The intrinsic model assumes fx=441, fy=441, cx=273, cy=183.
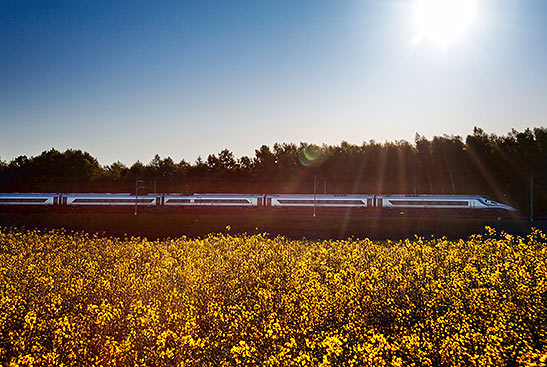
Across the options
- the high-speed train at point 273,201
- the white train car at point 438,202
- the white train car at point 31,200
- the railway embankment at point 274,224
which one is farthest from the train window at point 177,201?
the white train car at point 438,202

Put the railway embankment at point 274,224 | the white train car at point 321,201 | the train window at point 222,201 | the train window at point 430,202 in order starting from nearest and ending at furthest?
the railway embankment at point 274,224, the train window at point 430,202, the white train car at point 321,201, the train window at point 222,201

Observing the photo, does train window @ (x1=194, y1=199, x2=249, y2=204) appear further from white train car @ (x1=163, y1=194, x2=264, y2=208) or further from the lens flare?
the lens flare

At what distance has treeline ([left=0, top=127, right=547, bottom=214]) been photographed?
51.5 metres

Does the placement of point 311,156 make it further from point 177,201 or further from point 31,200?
point 31,200

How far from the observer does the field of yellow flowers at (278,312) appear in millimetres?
6242

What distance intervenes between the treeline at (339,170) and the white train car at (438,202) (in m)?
6.66

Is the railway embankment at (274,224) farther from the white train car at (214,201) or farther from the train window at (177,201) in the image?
the train window at (177,201)

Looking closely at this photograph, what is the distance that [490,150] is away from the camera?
174ft

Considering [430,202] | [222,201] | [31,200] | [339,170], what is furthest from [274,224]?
[31,200]

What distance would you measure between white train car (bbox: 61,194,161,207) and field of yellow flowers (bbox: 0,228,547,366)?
37252 mm

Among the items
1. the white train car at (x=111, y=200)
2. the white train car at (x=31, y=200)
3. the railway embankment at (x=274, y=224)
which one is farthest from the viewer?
the white train car at (x=31, y=200)

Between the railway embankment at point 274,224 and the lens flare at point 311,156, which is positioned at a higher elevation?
the lens flare at point 311,156

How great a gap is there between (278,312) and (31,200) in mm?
51347

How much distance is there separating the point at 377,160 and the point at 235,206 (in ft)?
77.7
